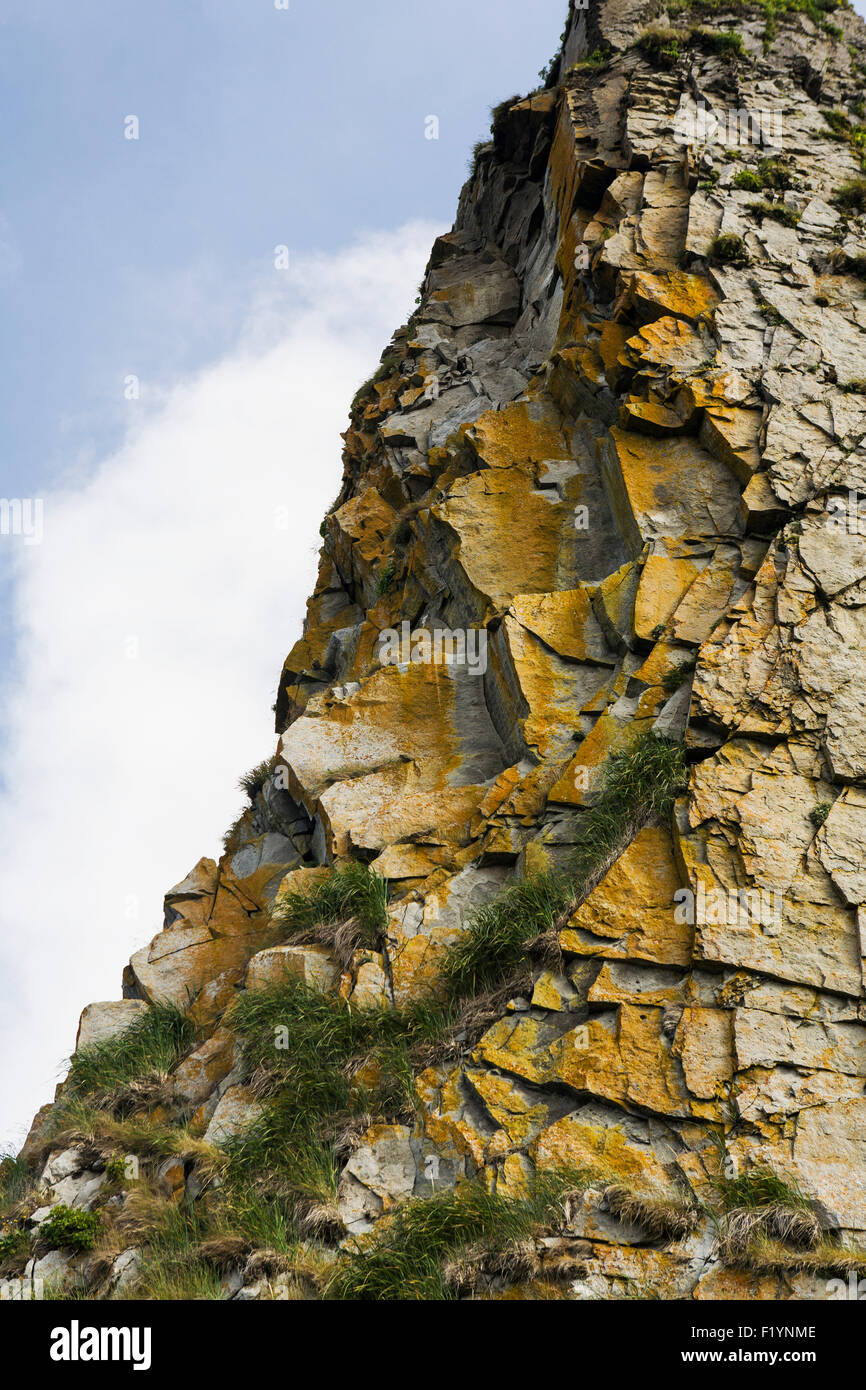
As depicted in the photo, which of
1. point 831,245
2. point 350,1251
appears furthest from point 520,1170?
point 831,245

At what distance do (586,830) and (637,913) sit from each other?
4.46 feet

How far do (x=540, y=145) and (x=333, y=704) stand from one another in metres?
13.7

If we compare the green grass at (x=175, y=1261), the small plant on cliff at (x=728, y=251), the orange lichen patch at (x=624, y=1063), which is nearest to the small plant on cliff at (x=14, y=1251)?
the green grass at (x=175, y=1261)

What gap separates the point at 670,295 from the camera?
1452 centimetres

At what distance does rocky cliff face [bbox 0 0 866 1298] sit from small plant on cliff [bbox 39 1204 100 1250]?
120 mm

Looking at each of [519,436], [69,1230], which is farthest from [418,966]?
[519,436]

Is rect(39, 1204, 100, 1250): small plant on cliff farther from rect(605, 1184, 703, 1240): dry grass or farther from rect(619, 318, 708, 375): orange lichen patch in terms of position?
rect(619, 318, 708, 375): orange lichen patch

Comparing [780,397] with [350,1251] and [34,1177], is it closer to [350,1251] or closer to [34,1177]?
[350,1251]

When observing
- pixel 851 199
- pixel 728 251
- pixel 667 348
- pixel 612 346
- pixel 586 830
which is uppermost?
pixel 851 199

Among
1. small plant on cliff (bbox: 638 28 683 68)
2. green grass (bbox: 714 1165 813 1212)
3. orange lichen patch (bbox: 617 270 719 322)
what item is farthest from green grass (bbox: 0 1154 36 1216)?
small plant on cliff (bbox: 638 28 683 68)

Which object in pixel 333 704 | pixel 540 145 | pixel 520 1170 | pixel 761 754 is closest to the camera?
pixel 520 1170

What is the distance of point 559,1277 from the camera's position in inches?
288

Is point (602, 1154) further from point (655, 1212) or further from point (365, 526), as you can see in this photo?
point (365, 526)

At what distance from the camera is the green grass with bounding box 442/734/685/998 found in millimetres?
9945
